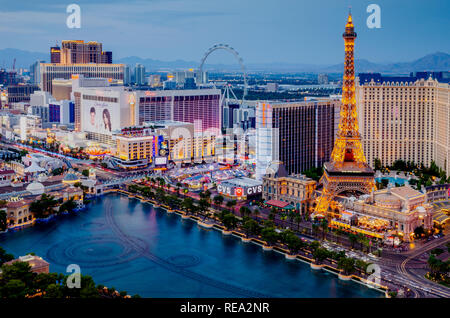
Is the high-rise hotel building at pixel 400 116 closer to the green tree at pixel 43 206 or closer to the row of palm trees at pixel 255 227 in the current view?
the row of palm trees at pixel 255 227

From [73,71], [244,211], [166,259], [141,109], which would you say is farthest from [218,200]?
[73,71]

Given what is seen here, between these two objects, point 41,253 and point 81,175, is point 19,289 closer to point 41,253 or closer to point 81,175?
point 41,253

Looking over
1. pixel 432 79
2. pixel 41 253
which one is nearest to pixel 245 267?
pixel 41 253

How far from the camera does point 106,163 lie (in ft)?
121

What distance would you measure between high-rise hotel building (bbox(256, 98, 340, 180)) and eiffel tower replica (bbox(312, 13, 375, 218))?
3973mm

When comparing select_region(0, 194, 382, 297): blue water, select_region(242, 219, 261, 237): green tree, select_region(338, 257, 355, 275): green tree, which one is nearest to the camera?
select_region(0, 194, 382, 297): blue water

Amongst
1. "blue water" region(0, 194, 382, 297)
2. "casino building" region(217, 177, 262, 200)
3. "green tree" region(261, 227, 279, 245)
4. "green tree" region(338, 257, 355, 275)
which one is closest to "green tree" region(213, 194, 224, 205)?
"casino building" region(217, 177, 262, 200)

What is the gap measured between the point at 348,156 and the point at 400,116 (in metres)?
9.32

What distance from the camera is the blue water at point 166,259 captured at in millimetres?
16484

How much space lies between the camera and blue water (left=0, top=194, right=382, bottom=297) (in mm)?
16484

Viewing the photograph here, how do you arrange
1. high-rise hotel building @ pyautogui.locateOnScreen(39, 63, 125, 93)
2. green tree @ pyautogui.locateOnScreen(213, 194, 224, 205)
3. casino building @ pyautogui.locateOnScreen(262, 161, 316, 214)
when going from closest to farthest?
casino building @ pyautogui.locateOnScreen(262, 161, 316, 214) → green tree @ pyautogui.locateOnScreen(213, 194, 224, 205) → high-rise hotel building @ pyautogui.locateOnScreen(39, 63, 125, 93)

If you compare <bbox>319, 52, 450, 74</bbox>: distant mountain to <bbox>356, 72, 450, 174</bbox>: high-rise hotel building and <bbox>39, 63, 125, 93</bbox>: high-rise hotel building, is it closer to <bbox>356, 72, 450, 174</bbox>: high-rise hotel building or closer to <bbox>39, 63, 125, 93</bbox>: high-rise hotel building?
<bbox>356, 72, 450, 174</bbox>: high-rise hotel building

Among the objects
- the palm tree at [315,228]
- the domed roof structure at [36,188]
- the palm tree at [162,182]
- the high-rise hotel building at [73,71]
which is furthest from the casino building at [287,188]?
the high-rise hotel building at [73,71]

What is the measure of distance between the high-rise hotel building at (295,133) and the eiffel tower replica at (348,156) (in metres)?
3.97
